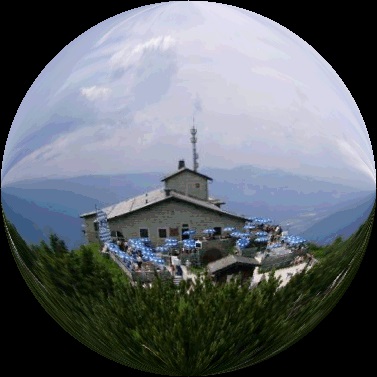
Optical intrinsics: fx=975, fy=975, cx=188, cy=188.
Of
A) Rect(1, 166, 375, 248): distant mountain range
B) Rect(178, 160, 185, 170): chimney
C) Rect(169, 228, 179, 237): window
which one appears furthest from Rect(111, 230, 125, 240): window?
Rect(178, 160, 185, 170): chimney

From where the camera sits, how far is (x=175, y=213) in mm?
7746

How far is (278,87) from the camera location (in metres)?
7.92

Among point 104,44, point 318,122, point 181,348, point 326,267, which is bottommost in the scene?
point 181,348

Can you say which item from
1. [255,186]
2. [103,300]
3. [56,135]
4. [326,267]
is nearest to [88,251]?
[103,300]

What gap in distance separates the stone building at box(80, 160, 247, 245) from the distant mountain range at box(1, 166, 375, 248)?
0.06 meters

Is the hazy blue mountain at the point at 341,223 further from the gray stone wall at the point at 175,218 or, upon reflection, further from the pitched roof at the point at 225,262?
the gray stone wall at the point at 175,218

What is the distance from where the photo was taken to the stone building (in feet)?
25.3

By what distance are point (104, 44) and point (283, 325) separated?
112 inches

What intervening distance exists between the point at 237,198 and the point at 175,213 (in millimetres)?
507

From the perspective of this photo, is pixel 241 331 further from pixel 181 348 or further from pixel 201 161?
pixel 201 161

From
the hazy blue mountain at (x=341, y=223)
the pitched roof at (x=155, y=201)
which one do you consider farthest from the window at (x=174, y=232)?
the hazy blue mountain at (x=341, y=223)

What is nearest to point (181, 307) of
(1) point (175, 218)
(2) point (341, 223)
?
(1) point (175, 218)

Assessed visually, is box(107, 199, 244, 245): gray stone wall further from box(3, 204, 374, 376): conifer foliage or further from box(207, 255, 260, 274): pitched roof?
box(3, 204, 374, 376): conifer foliage

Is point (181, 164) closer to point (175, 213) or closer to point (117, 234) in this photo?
point (175, 213)
